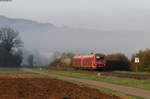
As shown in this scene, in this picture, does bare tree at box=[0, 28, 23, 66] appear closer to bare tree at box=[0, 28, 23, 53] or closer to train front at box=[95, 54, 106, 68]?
bare tree at box=[0, 28, 23, 53]

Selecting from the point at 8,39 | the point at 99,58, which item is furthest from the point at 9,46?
the point at 99,58

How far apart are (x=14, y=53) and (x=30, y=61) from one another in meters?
16.5

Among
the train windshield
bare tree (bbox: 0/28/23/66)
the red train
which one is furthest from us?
bare tree (bbox: 0/28/23/66)

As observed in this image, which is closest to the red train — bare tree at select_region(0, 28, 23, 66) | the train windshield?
the train windshield

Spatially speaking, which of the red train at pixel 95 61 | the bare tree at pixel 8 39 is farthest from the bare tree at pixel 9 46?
the red train at pixel 95 61

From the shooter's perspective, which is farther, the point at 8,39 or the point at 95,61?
the point at 8,39

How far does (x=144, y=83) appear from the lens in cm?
2891

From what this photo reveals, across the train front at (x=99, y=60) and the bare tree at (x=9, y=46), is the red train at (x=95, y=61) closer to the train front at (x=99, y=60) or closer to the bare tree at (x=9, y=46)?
the train front at (x=99, y=60)

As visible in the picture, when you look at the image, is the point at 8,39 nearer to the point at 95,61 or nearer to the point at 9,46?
the point at 9,46

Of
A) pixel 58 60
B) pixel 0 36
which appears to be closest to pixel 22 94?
pixel 58 60

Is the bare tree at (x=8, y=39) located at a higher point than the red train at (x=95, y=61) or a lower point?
higher

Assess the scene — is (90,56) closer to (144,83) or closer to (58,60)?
(144,83)

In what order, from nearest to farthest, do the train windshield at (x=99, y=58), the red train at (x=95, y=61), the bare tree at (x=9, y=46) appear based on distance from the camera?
the red train at (x=95, y=61), the train windshield at (x=99, y=58), the bare tree at (x=9, y=46)

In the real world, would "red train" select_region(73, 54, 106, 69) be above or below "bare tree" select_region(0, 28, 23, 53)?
below
